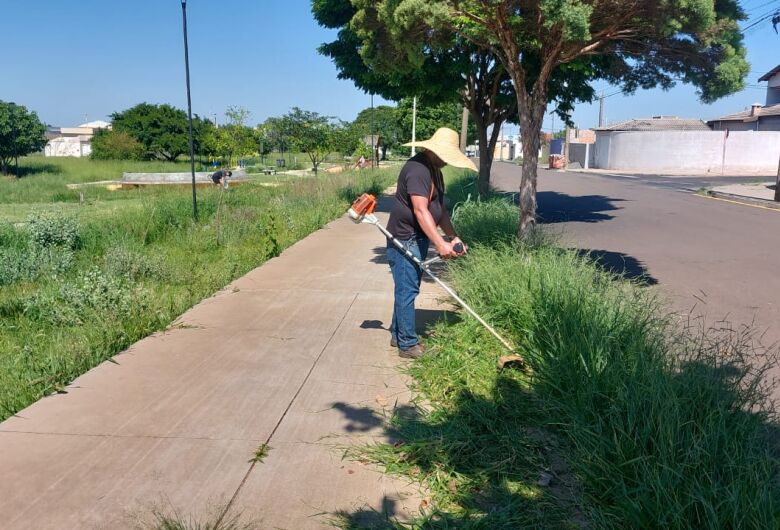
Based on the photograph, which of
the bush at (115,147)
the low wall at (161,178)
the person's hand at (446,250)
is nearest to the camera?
the person's hand at (446,250)

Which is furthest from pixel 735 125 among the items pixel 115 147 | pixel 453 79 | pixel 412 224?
pixel 412 224

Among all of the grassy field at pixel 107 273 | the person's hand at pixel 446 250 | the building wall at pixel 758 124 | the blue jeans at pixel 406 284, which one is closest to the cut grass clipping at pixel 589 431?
the blue jeans at pixel 406 284

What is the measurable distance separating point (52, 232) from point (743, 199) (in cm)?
1953

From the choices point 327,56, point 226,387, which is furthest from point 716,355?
point 327,56

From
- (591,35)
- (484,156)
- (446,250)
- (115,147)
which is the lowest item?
(446,250)

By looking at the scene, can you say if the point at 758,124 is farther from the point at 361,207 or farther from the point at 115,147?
the point at 361,207

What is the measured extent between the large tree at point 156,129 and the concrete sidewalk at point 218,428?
57.2 meters

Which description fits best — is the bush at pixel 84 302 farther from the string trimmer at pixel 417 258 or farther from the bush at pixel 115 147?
the bush at pixel 115 147

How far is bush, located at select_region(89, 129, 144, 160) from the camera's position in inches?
2124

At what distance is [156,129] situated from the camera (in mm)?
60156

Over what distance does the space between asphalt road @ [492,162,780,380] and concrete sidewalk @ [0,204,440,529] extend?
259cm

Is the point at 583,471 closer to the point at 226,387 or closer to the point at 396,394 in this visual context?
the point at 396,394

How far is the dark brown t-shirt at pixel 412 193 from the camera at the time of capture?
4805 millimetres

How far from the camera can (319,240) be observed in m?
11.7
